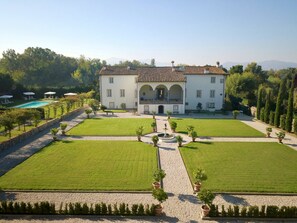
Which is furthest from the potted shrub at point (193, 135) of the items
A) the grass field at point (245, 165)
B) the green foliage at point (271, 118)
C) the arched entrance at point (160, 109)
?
the arched entrance at point (160, 109)

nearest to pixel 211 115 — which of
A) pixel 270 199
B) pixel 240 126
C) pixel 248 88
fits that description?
pixel 240 126

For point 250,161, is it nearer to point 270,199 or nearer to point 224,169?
point 224,169

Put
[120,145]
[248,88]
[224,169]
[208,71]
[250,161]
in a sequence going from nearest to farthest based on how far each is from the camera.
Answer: [224,169] → [250,161] → [120,145] → [208,71] → [248,88]

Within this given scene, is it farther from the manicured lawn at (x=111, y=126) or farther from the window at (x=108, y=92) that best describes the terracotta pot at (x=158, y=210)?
the window at (x=108, y=92)

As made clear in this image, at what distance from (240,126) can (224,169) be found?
18567mm

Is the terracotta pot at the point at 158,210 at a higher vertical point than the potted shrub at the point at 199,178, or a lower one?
lower

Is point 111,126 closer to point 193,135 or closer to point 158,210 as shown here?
point 193,135

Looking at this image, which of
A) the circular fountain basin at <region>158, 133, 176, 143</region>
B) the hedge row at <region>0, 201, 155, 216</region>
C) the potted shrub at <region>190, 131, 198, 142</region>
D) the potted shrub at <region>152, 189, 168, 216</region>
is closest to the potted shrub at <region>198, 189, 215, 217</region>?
the potted shrub at <region>152, 189, 168, 216</region>

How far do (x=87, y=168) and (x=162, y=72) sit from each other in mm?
35503

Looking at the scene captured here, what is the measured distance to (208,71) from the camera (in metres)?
51.1

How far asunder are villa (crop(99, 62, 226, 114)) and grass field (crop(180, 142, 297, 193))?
23.4 meters

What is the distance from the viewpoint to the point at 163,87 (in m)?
52.7

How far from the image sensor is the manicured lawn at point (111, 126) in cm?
3234

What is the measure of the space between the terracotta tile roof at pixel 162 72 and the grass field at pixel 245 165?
2425cm
